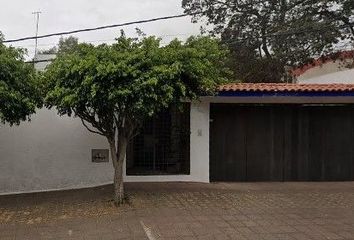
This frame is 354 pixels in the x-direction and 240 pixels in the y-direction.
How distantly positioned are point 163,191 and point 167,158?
65.3 inches

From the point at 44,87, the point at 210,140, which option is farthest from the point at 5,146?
the point at 210,140

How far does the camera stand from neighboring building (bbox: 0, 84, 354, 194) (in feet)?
39.6

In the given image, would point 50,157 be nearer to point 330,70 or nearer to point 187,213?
point 187,213

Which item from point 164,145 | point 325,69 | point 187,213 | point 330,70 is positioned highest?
point 325,69

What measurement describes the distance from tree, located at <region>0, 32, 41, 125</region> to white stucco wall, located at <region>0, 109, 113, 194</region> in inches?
92.1

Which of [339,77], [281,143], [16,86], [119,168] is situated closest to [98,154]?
[119,168]

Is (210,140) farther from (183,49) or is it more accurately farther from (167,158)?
(183,49)

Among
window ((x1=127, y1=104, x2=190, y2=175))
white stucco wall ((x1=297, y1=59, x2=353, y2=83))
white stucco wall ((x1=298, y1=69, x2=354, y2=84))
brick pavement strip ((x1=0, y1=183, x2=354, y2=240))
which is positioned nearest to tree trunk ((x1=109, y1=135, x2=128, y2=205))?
brick pavement strip ((x1=0, y1=183, x2=354, y2=240))

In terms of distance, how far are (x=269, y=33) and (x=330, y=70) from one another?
3670 millimetres

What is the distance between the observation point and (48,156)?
12.2m

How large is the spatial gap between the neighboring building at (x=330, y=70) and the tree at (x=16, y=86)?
14.1m

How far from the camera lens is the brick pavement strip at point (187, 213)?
25.1 feet

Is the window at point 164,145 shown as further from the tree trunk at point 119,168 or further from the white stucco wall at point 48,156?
the tree trunk at point 119,168

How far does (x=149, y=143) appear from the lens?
12.7 m
